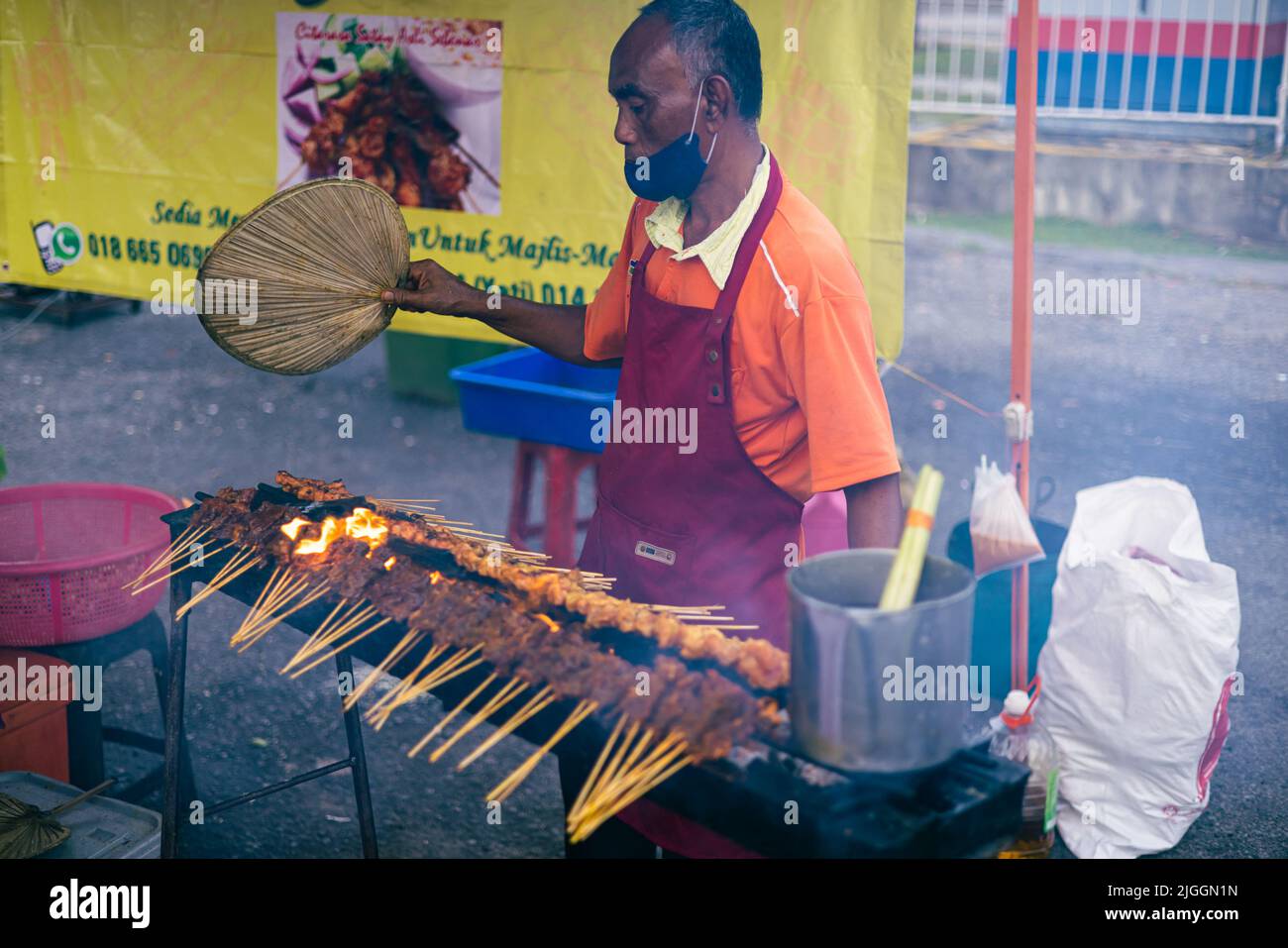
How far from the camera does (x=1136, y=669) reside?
3.73 m

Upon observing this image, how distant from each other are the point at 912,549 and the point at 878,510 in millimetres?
702

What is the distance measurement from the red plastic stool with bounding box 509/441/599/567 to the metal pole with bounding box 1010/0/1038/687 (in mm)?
1607

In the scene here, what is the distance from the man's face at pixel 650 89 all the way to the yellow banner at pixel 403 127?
1.74 m

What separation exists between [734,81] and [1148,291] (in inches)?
309

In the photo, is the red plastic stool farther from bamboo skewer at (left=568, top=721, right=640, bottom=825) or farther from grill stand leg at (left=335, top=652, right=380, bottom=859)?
bamboo skewer at (left=568, top=721, right=640, bottom=825)

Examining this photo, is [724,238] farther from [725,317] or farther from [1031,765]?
[1031,765]

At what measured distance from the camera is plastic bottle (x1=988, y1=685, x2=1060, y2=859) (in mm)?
3740

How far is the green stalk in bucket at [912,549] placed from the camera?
199cm

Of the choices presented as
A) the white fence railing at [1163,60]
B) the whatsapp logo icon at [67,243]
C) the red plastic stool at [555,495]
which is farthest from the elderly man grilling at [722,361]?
the white fence railing at [1163,60]

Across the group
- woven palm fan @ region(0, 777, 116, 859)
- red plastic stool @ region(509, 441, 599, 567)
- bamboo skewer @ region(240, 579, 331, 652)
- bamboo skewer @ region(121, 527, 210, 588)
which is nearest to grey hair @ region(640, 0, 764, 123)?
bamboo skewer @ region(240, 579, 331, 652)
